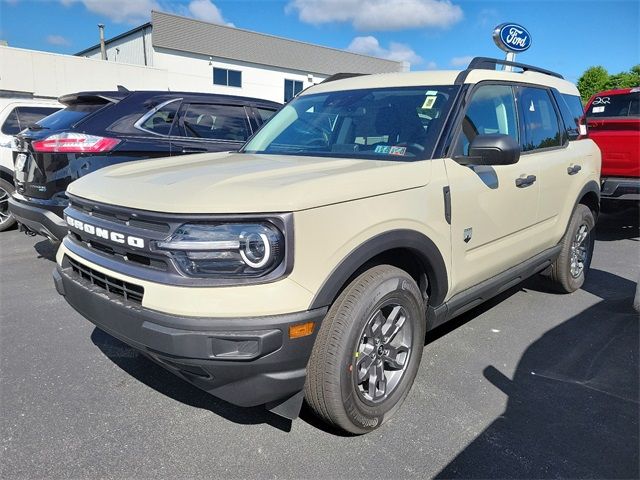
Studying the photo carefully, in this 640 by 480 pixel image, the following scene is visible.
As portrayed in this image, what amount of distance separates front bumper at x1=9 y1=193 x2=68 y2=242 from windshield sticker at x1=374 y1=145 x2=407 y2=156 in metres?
2.88

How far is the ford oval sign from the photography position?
8133mm

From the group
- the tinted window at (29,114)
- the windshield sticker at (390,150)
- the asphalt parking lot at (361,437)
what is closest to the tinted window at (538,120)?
the windshield sticker at (390,150)

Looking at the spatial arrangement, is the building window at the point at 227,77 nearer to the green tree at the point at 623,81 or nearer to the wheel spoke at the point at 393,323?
the green tree at the point at 623,81

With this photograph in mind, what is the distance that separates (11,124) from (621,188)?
28.4 ft

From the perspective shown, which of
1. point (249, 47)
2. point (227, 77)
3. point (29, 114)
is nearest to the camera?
point (29, 114)

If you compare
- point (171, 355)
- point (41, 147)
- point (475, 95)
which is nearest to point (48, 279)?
point (41, 147)

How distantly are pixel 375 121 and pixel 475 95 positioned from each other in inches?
26.1

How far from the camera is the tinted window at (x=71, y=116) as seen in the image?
4.80 meters

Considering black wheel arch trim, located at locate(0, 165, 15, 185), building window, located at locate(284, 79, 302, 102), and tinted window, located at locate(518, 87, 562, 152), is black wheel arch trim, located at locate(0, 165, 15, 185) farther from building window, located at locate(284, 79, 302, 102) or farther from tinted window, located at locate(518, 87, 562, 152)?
building window, located at locate(284, 79, 302, 102)

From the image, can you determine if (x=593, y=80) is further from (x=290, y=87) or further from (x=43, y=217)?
(x=43, y=217)

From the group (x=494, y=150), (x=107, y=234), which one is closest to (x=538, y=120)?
(x=494, y=150)

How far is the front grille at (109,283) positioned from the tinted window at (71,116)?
275 cm

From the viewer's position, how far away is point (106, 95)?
5.09 m

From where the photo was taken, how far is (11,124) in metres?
6.98
